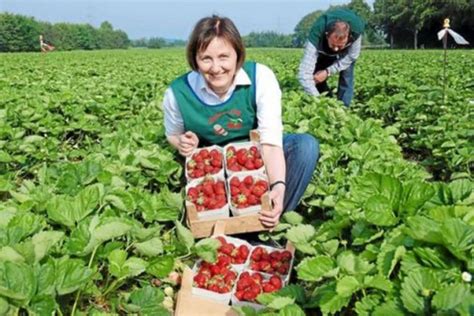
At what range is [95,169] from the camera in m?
2.85

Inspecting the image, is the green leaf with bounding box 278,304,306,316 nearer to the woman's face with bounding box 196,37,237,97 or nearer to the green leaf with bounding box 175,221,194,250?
the green leaf with bounding box 175,221,194,250

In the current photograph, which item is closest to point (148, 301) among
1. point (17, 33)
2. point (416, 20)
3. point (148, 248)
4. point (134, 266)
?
point (134, 266)

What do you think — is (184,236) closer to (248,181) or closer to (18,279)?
(248,181)

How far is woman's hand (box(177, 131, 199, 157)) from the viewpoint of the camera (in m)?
3.08

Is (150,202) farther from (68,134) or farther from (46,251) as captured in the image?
(68,134)

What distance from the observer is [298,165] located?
3.08 m

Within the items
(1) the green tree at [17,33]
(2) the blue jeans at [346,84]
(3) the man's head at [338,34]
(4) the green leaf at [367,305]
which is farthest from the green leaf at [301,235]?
(1) the green tree at [17,33]

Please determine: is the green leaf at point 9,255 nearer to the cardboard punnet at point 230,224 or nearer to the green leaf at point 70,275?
the green leaf at point 70,275

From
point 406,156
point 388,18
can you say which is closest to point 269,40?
point 388,18

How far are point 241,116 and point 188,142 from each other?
333 millimetres

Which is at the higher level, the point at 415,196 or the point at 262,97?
the point at 262,97

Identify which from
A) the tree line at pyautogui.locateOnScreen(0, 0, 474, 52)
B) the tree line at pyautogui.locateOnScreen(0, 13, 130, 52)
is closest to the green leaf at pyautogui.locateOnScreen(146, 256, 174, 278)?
the tree line at pyautogui.locateOnScreen(0, 0, 474, 52)

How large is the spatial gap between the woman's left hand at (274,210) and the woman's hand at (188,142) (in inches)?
21.0

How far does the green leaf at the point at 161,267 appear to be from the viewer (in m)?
2.22
